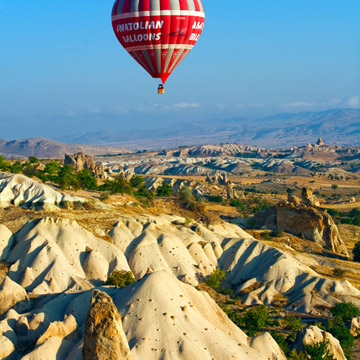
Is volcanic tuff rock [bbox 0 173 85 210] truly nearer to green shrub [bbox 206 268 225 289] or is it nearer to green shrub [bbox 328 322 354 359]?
green shrub [bbox 206 268 225 289]

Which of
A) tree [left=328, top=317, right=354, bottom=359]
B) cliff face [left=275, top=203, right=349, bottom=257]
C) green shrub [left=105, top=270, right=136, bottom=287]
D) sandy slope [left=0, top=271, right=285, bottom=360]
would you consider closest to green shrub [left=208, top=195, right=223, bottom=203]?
cliff face [left=275, top=203, right=349, bottom=257]

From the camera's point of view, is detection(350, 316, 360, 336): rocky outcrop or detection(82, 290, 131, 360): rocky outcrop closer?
detection(82, 290, 131, 360): rocky outcrop

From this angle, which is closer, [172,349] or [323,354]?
[172,349]

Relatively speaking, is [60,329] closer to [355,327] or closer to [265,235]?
[355,327]

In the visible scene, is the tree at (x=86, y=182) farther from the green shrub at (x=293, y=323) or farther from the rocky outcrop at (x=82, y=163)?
the green shrub at (x=293, y=323)

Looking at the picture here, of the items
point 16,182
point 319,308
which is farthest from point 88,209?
point 319,308

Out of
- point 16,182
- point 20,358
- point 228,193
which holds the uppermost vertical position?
point 16,182

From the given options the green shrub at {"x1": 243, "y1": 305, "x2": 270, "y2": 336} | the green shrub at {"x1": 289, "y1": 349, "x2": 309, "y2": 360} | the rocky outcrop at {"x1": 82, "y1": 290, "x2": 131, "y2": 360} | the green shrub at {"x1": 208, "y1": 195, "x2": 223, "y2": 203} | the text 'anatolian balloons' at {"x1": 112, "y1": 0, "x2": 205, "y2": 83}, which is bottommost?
the green shrub at {"x1": 208, "y1": 195, "x2": 223, "y2": 203}

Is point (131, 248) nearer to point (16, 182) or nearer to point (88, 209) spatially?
point (88, 209)
